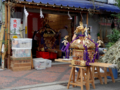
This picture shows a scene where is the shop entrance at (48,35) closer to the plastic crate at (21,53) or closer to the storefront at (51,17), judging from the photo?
the storefront at (51,17)

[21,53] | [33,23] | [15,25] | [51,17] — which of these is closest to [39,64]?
[21,53]

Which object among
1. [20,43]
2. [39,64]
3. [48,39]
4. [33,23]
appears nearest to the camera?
[20,43]

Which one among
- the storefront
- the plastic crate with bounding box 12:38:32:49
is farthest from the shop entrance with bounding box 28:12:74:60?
the plastic crate with bounding box 12:38:32:49

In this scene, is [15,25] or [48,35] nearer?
[15,25]

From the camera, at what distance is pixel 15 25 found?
988 centimetres

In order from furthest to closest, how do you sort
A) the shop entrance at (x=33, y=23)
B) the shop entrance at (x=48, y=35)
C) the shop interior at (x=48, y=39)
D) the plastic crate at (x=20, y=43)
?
the shop entrance at (x=33, y=23), the shop entrance at (x=48, y=35), the shop interior at (x=48, y=39), the plastic crate at (x=20, y=43)

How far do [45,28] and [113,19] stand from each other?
5259 mm

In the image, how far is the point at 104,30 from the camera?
44.5 ft

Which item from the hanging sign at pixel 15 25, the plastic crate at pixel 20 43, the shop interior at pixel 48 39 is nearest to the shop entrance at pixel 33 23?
the shop interior at pixel 48 39

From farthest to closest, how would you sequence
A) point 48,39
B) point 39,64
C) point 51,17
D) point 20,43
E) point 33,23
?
point 51,17
point 33,23
point 48,39
point 39,64
point 20,43

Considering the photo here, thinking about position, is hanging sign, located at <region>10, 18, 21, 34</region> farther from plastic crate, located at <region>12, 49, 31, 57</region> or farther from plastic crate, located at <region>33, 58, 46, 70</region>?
plastic crate, located at <region>33, 58, 46, 70</region>

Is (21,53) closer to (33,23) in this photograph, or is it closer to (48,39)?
(48,39)

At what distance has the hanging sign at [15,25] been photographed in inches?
385

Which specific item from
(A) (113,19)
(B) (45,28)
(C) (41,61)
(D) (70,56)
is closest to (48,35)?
(B) (45,28)
